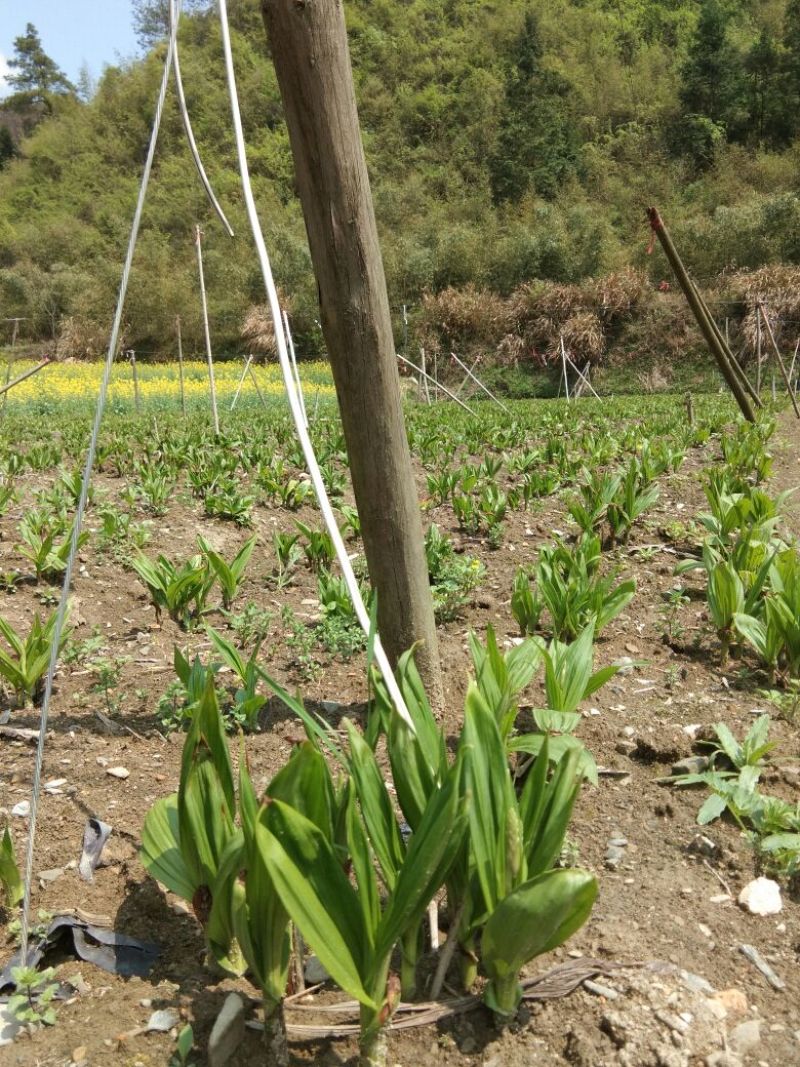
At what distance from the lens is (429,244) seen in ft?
126

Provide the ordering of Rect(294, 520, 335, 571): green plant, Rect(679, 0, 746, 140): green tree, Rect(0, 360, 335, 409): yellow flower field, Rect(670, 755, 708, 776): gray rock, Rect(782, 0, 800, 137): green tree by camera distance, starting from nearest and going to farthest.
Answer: Rect(670, 755, 708, 776): gray rock → Rect(294, 520, 335, 571): green plant → Rect(0, 360, 335, 409): yellow flower field → Rect(782, 0, 800, 137): green tree → Rect(679, 0, 746, 140): green tree

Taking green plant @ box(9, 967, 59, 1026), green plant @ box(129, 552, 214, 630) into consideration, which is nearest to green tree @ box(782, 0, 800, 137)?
green plant @ box(129, 552, 214, 630)

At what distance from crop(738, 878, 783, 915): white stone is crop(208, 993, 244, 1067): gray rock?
1.04 meters

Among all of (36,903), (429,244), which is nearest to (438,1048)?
(36,903)

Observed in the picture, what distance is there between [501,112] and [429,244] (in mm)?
29570

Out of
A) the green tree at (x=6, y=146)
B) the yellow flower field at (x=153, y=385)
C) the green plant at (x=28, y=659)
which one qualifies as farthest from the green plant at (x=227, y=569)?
the green tree at (x=6, y=146)

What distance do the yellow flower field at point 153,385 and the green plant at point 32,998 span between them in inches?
676

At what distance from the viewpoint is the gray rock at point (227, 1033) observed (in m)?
1.21

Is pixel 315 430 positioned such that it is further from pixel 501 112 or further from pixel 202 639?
pixel 501 112

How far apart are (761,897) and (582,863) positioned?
0.37m

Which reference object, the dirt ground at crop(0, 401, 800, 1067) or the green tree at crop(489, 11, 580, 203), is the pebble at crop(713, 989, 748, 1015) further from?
the green tree at crop(489, 11, 580, 203)

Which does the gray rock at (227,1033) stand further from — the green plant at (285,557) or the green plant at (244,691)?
the green plant at (285,557)

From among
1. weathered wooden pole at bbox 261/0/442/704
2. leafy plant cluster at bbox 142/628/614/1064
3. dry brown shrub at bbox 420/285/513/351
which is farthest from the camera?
dry brown shrub at bbox 420/285/513/351

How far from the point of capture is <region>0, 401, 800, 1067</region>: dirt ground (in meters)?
1.27
